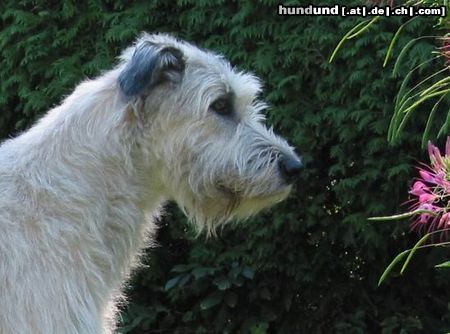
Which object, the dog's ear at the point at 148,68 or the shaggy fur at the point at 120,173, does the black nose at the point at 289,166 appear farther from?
the dog's ear at the point at 148,68

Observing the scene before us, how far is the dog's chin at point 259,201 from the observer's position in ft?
13.6

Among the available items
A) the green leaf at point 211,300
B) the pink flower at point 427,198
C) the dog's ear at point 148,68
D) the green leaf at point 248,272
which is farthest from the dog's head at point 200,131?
the green leaf at point 211,300

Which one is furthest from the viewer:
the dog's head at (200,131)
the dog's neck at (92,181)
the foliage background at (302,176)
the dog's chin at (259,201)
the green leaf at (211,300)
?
the green leaf at (211,300)

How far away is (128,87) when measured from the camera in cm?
394

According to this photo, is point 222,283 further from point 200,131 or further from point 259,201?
point 200,131

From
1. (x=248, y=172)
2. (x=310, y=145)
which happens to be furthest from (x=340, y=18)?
(x=248, y=172)

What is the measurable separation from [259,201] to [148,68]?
73 cm

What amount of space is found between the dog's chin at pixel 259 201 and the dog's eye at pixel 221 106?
1.23ft

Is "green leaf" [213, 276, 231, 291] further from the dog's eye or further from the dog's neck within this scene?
the dog's eye

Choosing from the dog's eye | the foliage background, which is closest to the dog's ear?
the dog's eye

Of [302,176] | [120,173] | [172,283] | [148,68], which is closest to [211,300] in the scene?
[172,283]

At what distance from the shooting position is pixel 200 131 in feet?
13.2

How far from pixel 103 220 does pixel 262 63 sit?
8.87ft

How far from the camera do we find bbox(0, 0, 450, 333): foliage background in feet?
20.5
